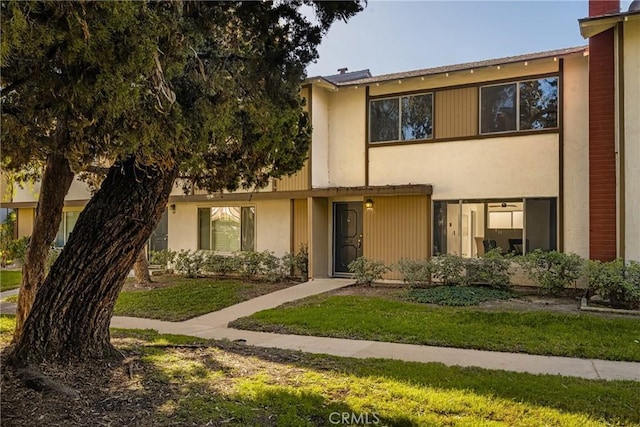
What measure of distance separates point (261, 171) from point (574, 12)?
8.45 m

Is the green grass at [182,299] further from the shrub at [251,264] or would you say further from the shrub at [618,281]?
the shrub at [618,281]

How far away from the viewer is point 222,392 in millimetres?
4746

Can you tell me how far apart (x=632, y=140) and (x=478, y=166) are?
339 cm

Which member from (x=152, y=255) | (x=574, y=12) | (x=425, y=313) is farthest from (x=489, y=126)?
(x=152, y=255)

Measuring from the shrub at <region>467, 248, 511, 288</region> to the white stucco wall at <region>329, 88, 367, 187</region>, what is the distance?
398cm

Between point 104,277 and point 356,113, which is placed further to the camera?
point 356,113

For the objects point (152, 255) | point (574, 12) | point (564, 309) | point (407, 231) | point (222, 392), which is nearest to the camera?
point (222, 392)

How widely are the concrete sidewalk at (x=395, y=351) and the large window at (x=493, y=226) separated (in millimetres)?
5524

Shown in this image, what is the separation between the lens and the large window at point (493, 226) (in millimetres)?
11695

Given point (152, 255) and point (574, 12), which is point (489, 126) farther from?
point (152, 255)

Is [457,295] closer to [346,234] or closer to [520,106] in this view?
[346,234]

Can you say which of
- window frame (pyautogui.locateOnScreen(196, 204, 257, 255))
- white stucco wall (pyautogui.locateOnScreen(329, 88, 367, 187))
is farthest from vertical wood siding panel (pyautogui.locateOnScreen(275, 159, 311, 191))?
window frame (pyautogui.locateOnScreen(196, 204, 257, 255))

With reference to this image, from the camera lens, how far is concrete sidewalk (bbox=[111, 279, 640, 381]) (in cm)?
588

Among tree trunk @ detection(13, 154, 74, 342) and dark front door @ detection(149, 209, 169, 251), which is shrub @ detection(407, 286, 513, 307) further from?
dark front door @ detection(149, 209, 169, 251)
